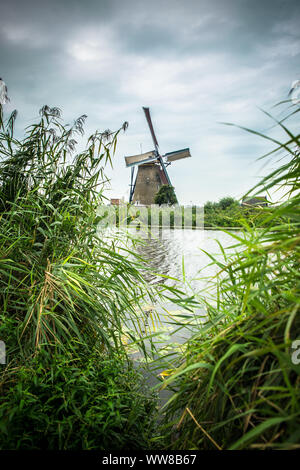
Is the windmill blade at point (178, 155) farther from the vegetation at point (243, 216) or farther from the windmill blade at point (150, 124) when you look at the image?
the vegetation at point (243, 216)

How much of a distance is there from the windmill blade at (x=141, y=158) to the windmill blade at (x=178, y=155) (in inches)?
54.2

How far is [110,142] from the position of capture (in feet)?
6.66

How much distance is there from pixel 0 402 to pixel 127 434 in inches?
20.4

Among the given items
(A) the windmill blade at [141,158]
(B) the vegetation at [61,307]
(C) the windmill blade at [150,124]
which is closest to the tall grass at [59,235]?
(B) the vegetation at [61,307]

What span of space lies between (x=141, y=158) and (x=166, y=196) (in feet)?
17.4

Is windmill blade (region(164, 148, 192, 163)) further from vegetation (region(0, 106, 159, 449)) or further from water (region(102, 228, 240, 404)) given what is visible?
vegetation (region(0, 106, 159, 449))

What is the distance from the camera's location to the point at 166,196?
25281 millimetres

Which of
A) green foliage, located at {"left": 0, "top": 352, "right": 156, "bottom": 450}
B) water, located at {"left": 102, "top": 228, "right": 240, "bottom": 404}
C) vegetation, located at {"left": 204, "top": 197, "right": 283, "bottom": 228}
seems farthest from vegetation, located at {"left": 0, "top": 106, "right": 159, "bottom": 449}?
vegetation, located at {"left": 204, "top": 197, "right": 283, "bottom": 228}

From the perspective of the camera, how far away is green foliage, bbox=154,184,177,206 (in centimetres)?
2528

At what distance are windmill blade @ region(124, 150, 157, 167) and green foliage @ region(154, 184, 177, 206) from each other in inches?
131

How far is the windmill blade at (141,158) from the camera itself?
26.4 meters

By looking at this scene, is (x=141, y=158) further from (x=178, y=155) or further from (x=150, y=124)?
(x=178, y=155)

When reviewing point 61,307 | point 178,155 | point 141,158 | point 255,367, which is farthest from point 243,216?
point 141,158
